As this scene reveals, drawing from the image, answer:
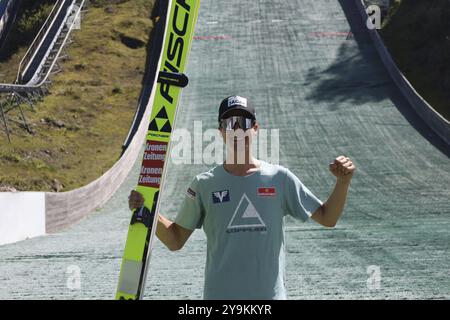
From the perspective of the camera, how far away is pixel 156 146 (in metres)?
4.01

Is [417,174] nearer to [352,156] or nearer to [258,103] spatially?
[352,156]

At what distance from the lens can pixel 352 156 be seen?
2183cm

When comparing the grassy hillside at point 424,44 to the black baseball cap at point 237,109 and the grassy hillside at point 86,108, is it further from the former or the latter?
the black baseball cap at point 237,109

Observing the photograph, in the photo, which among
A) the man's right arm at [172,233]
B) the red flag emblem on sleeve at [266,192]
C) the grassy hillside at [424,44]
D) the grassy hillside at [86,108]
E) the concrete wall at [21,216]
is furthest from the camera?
the grassy hillside at [424,44]

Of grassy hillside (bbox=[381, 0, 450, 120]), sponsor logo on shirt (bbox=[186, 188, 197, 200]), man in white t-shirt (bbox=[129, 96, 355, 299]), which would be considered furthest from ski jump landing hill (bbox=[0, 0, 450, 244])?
man in white t-shirt (bbox=[129, 96, 355, 299])

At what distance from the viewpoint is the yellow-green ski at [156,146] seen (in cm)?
388

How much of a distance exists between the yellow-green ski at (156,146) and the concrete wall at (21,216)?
10290 mm

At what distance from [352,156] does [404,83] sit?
6.47m

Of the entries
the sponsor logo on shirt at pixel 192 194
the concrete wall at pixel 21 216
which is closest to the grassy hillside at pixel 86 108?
the concrete wall at pixel 21 216

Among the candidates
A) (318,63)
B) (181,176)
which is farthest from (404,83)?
(181,176)

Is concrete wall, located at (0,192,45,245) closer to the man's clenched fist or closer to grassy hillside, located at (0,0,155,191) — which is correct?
grassy hillside, located at (0,0,155,191)

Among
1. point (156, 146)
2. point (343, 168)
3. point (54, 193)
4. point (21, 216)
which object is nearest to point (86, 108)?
point (54, 193)

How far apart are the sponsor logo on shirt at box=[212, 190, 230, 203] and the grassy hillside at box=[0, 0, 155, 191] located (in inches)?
612
